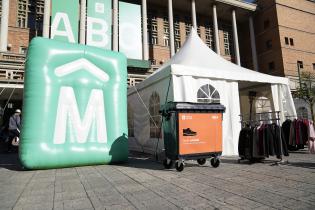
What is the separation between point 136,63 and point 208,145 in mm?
20959

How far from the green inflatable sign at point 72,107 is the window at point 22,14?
24.8 metres

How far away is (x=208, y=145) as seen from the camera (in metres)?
6.26

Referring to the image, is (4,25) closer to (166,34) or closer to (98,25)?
(98,25)

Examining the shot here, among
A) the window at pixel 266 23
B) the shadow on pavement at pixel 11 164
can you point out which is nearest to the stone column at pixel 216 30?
the window at pixel 266 23

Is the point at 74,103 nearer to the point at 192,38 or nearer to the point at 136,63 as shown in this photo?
the point at 192,38

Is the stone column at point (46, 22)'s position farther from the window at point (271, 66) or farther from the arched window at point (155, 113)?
the window at point (271, 66)

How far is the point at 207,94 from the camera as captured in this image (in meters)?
8.44

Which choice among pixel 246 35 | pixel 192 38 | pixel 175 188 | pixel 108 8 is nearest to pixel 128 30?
pixel 108 8

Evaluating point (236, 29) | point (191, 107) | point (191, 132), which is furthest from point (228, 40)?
point (191, 132)

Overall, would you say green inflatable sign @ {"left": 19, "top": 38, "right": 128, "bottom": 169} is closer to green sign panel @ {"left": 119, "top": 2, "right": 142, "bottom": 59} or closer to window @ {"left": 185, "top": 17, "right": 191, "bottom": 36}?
green sign panel @ {"left": 119, "top": 2, "right": 142, "bottom": 59}

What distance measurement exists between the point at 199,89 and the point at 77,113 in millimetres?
4225

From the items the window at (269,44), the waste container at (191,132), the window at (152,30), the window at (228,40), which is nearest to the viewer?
the waste container at (191,132)

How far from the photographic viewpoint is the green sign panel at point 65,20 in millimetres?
21391

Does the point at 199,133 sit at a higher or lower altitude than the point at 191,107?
lower
